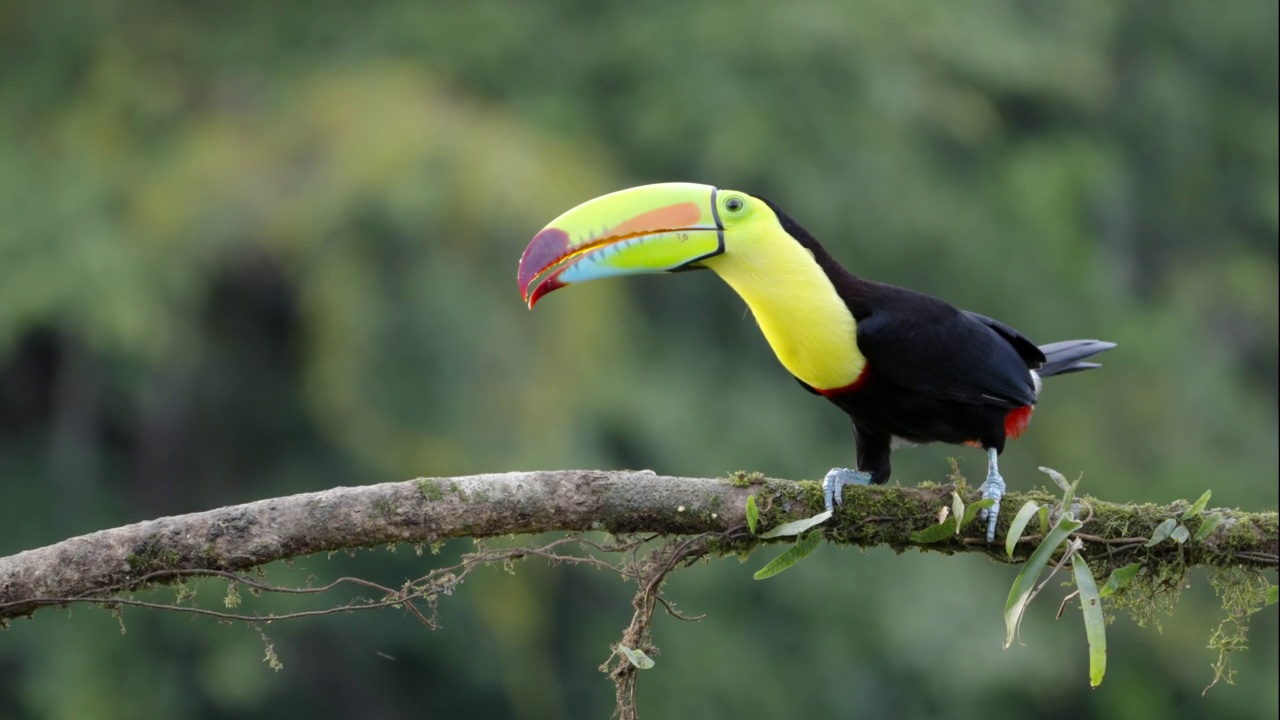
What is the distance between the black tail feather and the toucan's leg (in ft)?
1.85

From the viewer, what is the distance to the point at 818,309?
139 inches

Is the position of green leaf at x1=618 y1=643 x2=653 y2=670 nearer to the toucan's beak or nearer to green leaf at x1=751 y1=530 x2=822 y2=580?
green leaf at x1=751 y1=530 x2=822 y2=580

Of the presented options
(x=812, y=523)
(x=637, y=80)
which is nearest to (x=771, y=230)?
(x=812, y=523)

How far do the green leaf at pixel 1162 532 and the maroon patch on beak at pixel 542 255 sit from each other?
1.33m

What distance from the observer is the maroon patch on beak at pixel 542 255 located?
3.36 metres

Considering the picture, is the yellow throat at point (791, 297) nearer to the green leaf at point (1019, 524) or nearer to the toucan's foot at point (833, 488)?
the toucan's foot at point (833, 488)

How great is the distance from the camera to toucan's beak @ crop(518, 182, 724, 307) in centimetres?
339

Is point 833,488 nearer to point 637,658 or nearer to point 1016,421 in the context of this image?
point 637,658

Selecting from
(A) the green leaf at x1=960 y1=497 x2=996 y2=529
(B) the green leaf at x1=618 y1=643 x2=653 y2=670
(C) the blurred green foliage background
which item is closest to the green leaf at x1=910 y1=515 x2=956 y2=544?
(A) the green leaf at x1=960 y1=497 x2=996 y2=529

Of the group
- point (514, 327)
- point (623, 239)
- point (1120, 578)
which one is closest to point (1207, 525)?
point (1120, 578)

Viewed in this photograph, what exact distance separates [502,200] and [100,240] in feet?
6.90

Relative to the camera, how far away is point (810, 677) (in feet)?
30.7

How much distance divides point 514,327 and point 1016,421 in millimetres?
4487

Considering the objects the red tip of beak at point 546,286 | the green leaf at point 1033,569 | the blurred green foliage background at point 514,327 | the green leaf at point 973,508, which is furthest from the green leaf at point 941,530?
the blurred green foliage background at point 514,327
